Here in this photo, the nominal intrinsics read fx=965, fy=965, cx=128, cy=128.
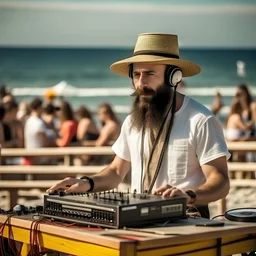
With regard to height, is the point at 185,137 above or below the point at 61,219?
above

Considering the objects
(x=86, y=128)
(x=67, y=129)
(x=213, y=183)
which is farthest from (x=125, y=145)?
(x=86, y=128)

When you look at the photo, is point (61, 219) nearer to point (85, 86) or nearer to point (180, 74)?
point (180, 74)

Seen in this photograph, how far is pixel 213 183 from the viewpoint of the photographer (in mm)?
4762

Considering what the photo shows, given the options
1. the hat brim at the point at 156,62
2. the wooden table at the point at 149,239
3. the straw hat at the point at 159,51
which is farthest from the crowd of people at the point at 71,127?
the wooden table at the point at 149,239

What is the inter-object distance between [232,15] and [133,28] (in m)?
14.6

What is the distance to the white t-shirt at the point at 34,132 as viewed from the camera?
12.3 m

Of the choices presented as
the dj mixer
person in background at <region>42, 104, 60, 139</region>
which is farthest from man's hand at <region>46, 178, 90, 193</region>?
person in background at <region>42, 104, 60, 139</region>

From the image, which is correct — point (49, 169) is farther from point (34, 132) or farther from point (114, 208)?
point (114, 208)

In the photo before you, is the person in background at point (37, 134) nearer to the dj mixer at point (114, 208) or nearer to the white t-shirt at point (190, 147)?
the white t-shirt at point (190, 147)

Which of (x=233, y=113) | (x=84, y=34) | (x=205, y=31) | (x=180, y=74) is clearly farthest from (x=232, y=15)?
(x=180, y=74)

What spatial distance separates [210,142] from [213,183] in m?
0.25

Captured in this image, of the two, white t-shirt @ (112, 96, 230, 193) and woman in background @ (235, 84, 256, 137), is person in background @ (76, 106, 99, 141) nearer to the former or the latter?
woman in background @ (235, 84, 256, 137)

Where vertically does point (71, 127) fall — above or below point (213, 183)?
above

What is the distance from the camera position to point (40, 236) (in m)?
4.49
